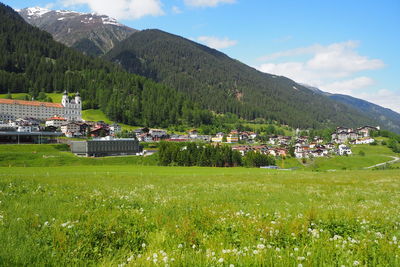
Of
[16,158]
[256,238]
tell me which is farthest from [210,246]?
[16,158]

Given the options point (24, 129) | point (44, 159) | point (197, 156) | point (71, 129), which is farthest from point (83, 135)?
point (197, 156)

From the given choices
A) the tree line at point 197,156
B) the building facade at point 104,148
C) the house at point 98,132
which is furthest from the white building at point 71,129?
the tree line at point 197,156

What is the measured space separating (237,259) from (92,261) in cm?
258

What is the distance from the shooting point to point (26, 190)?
13203 millimetres

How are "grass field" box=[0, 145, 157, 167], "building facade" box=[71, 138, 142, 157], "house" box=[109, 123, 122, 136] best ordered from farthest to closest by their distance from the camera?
"house" box=[109, 123, 122, 136]
"building facade" box=[71, 138, 142, 157]
"grass field" box=[0, 145, 157, 167]

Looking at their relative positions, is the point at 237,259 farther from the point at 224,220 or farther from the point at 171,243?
the point at 224,220

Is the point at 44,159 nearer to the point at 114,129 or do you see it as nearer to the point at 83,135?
the point at 83,135

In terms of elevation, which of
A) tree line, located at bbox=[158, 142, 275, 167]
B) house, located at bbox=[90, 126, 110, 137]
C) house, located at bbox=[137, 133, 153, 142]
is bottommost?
tree line, located at bbox=[158, 142, 275, 167]

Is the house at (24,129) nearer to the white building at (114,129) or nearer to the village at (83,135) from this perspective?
the village at (83,135)

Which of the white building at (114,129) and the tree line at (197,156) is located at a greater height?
the white building at (114,129)

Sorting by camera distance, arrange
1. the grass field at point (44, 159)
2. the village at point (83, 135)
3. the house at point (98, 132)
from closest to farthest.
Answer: the grass field at point (44, 159) < the village at point (83, 135) < the house at point (98, 132)

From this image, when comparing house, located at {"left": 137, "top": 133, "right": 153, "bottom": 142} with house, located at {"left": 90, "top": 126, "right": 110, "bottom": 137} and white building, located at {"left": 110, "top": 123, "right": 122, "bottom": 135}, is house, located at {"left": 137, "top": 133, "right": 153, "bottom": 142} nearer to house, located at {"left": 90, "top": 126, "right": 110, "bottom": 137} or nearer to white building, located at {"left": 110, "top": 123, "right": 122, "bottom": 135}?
white building, located at {"left": 110, "top": 123, "right": 122, "bottom": 135}

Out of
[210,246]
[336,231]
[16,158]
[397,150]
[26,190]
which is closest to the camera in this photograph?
[210,246]

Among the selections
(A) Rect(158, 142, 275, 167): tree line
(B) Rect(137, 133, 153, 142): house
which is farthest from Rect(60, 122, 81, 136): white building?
(A) Rect(158, 142, 275, 167): tree line
